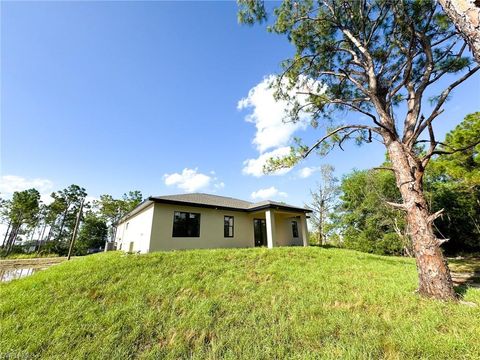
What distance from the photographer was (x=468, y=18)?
1756 millimetres

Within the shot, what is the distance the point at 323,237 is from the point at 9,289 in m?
21.2

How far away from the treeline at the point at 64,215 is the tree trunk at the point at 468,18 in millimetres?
34802

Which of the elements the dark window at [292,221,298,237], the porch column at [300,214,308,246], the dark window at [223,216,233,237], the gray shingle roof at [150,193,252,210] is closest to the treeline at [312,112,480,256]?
the dark window at [292,221,298,237]

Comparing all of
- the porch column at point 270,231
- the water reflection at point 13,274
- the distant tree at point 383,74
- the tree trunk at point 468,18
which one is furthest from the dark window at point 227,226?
the tree trunk at point 468,18

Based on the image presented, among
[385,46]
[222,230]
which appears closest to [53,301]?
[222,230]

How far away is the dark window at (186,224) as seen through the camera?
35.2ft

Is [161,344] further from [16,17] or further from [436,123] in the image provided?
[16,17]

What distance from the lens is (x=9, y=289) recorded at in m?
5.98

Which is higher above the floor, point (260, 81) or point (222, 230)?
point (260, 81)

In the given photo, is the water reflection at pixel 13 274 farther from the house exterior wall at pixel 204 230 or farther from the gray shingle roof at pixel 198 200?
the gray shingle roof at pixel 198 200

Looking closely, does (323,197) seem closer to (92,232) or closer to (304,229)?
(304,229)

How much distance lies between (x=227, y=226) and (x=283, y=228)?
198 inches

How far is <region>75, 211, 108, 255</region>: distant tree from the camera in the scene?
31.5 metres

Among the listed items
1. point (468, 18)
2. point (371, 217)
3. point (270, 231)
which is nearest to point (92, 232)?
point (270, 231)
